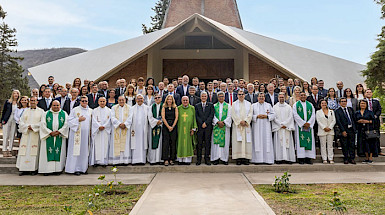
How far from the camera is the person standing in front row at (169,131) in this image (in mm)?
6605

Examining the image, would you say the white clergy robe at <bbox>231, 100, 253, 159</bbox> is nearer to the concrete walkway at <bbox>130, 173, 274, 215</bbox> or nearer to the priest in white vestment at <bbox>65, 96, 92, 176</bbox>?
the concrete walkway at <bbox>130, 173, 274, 215</bbox>

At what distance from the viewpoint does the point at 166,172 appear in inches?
250

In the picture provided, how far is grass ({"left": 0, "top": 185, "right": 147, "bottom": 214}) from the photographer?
3.88 m

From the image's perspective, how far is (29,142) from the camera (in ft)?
20.7

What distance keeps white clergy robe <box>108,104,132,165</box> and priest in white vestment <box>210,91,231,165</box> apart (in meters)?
2.03

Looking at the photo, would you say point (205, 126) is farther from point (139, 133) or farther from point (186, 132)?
point (139, 133)

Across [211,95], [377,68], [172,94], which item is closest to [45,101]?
[172,94]

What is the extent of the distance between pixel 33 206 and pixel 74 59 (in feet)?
36.1

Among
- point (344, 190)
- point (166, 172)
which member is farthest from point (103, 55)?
point (344, 190)

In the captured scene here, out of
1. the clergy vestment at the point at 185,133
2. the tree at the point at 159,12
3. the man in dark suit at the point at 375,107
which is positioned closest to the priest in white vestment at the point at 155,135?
the clergy vestment at the point at 185,133

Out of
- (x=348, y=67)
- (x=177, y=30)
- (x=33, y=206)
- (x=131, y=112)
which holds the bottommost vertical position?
(x=33, y=206)

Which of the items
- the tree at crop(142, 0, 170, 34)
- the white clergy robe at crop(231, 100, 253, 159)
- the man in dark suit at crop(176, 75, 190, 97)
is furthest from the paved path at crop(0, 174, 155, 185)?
the tree at crop(142, 0, 170, 34)

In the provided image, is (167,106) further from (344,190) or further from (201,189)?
(344,190)

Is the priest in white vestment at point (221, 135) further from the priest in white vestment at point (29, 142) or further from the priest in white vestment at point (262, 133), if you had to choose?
the priest in white vestment at point (29, 142)
